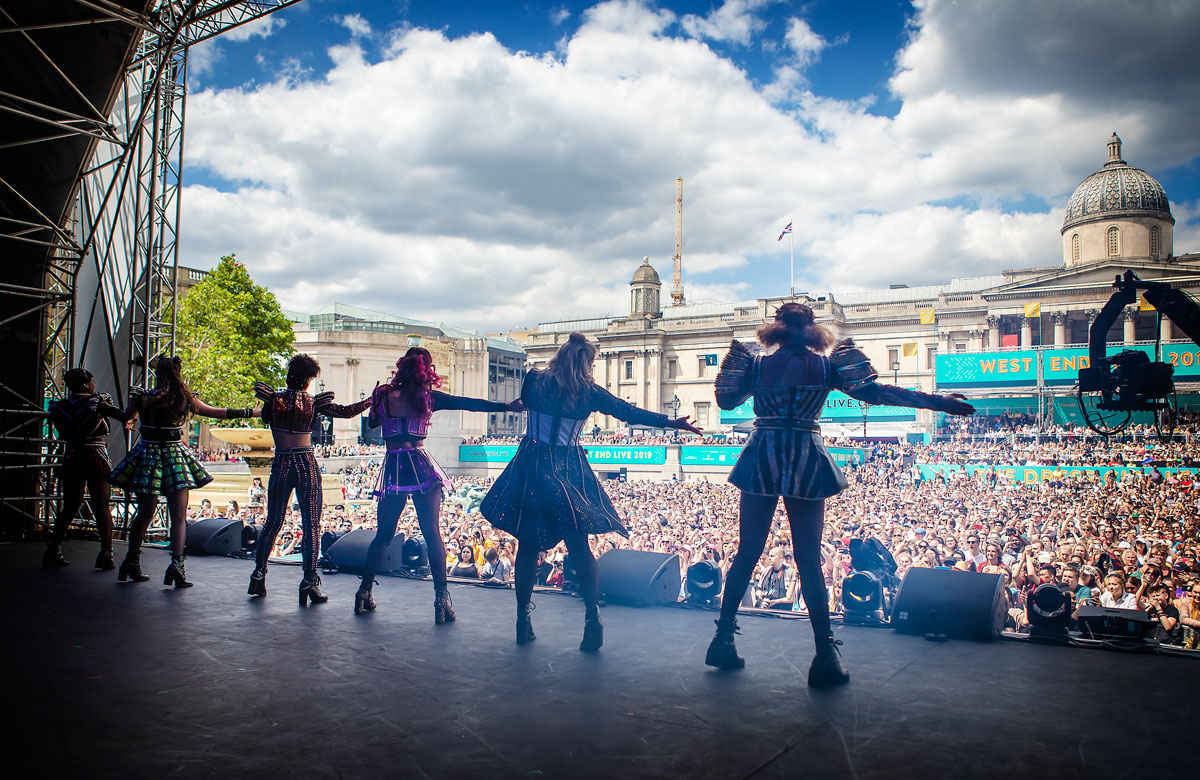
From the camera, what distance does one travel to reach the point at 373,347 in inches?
1898

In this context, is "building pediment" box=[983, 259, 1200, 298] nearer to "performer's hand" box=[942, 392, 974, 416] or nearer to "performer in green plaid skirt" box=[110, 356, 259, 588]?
"performer's hand" box=[942, 392, 974, 416]

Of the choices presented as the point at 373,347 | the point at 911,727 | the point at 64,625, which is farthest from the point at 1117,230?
the point at 373,347

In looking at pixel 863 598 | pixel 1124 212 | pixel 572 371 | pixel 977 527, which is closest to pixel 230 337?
pixel 977 527

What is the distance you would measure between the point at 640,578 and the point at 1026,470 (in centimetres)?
1754

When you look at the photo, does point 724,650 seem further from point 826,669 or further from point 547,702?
point 547,702

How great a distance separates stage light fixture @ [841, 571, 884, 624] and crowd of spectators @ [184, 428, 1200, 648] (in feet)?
2.42

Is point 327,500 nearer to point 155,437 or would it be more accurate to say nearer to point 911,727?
point 155,437

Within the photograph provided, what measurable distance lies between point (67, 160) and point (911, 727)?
10201 millimetres

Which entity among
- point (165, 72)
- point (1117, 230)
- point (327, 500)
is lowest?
point (327, 500)

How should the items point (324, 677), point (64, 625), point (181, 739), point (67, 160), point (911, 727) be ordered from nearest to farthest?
point (181, 739) < point (911, 727) < point (324, 677) < point (64, 625) < point (67, 160)

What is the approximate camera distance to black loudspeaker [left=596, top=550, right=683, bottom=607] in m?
4.96

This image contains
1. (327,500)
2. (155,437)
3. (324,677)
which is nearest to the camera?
(324,677)

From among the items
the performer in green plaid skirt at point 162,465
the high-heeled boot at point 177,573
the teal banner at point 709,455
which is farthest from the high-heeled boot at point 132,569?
the teal banner at point 709,455

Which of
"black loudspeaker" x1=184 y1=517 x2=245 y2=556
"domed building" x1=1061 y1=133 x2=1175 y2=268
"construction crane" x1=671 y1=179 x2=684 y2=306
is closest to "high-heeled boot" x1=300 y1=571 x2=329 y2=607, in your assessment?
"black loudspeaker" x1=184 y1=517 x2=245 y2=556
